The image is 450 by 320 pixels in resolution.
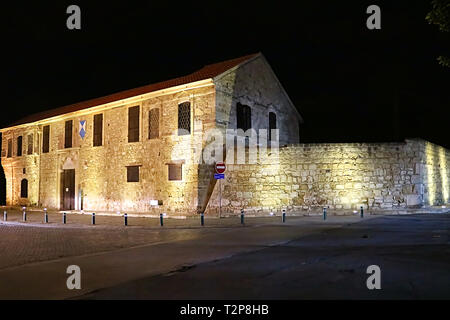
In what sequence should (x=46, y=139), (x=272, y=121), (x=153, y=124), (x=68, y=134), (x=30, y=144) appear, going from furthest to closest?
1. (x=30, y=144)
2. (x=46, y=139)
3. (x=68, y=134)
4. (x=272, y=121)
5. (x=153, y=124)

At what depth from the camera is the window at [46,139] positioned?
1249 inches

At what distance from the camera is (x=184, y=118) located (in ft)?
74.4

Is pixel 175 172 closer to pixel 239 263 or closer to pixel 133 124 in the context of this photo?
pixel 133 124

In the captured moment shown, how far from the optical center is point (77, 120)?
2902cm

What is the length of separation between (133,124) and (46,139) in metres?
11.0

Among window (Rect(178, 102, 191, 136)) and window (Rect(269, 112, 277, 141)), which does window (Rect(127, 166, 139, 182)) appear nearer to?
window (Rect(178, 102, 191, 136))

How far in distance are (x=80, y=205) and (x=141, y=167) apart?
7.19 metres

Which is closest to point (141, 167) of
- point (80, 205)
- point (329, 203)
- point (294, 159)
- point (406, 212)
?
point (80, 205)

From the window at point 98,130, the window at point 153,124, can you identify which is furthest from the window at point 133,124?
the window at point 98,130

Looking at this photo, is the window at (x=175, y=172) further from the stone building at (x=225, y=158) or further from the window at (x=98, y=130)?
the window at (x=98, y=130)

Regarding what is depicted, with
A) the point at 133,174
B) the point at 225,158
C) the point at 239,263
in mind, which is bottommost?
the point at 239,263

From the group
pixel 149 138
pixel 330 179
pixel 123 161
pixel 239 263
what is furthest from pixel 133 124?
pixel 239 263
